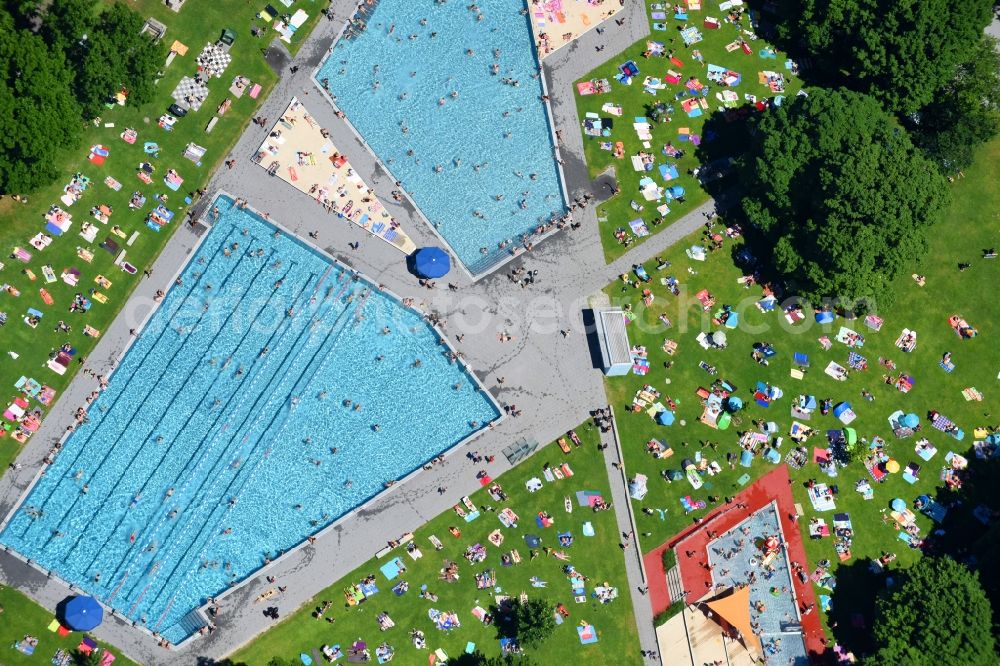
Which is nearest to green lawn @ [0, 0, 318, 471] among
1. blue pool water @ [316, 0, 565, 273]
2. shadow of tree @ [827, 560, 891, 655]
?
blue pool water @ [316, 0, 565, 273]

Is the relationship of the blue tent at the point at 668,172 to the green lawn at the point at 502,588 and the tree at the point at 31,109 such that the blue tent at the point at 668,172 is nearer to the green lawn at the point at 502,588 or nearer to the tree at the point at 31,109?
the green lawn at the point at 502,588

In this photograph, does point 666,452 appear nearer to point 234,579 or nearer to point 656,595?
point 656,595

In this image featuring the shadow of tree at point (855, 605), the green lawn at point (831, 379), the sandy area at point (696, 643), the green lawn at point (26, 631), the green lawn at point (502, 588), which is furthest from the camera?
the green lawn at point (831, 379)

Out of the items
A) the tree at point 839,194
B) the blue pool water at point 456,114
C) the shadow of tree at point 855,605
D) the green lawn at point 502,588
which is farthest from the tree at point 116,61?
the shadow of tree at point 855,605

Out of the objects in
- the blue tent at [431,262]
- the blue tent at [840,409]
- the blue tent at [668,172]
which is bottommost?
the blue tent at [431,262]

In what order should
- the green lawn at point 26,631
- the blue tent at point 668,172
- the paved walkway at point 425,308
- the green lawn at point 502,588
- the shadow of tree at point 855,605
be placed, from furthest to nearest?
the blue tent at point 668,172
the shadow of tree at point 855,605
the green lawn at point 502,588
the paved walkway at point 425,308
the green lawn at point 26,631

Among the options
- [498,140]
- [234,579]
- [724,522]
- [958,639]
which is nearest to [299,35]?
[498,140]

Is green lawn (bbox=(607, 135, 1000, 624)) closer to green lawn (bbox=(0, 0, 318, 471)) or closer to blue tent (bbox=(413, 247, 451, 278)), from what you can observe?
blue tent (bbox=(413, 247, 451, 278))
